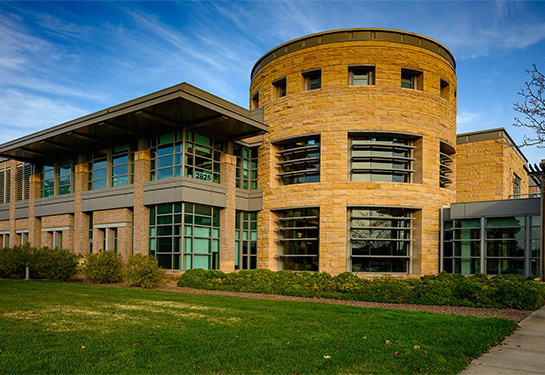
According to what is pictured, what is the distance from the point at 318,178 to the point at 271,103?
548 cm

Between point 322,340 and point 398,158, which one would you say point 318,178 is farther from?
point 322,340

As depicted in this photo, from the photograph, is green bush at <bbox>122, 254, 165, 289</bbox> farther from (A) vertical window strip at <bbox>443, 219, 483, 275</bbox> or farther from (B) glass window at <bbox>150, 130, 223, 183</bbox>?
(A) vertical window strip at <bbox>443, 219, 483, 275</bbox>

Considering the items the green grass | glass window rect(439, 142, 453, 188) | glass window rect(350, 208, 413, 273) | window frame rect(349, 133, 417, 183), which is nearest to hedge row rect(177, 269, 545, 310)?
the green grass

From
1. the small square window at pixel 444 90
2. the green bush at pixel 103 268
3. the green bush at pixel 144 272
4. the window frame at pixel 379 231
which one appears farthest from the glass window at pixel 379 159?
the green bush at pixel 103 268

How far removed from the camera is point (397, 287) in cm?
1559

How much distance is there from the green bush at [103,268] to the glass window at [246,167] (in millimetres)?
8474

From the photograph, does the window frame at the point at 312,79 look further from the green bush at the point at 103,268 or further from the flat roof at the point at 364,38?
the green bush at the point at 103,268

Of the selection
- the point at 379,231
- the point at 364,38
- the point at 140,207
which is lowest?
the point at 379,231

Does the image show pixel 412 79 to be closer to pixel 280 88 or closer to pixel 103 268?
pixel 280 88

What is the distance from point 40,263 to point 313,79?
17.8 m

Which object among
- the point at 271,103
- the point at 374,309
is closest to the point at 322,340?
the point at 374,309

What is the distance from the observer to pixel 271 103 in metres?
26.3

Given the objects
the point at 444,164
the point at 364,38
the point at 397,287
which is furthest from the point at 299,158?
the point at 397,287

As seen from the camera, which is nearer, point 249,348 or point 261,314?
point 249,348
